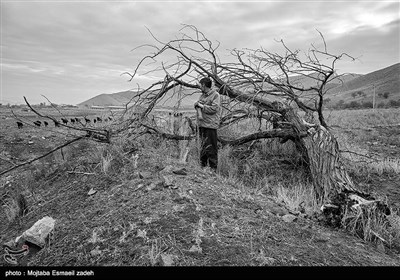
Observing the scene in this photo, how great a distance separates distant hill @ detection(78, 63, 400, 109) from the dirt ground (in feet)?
7.62

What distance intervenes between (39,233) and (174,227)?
1.43m

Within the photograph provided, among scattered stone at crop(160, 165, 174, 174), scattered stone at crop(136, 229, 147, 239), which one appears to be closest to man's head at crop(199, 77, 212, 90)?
scattered stone at crop(160, 165, 174, 174)

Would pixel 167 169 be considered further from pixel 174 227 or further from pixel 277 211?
pixel 277 211

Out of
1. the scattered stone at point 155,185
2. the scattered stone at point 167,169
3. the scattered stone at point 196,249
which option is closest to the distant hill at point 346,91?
the scattered stone at point 167,169

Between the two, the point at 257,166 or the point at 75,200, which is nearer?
the point at 75,200

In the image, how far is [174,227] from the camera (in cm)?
293

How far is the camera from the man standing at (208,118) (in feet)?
18.9

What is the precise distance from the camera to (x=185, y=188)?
3.83 metres

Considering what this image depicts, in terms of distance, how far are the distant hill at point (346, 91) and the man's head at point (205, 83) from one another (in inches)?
16.4

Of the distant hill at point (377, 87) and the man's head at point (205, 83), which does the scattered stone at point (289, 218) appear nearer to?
the man's head at point (205, 83)
